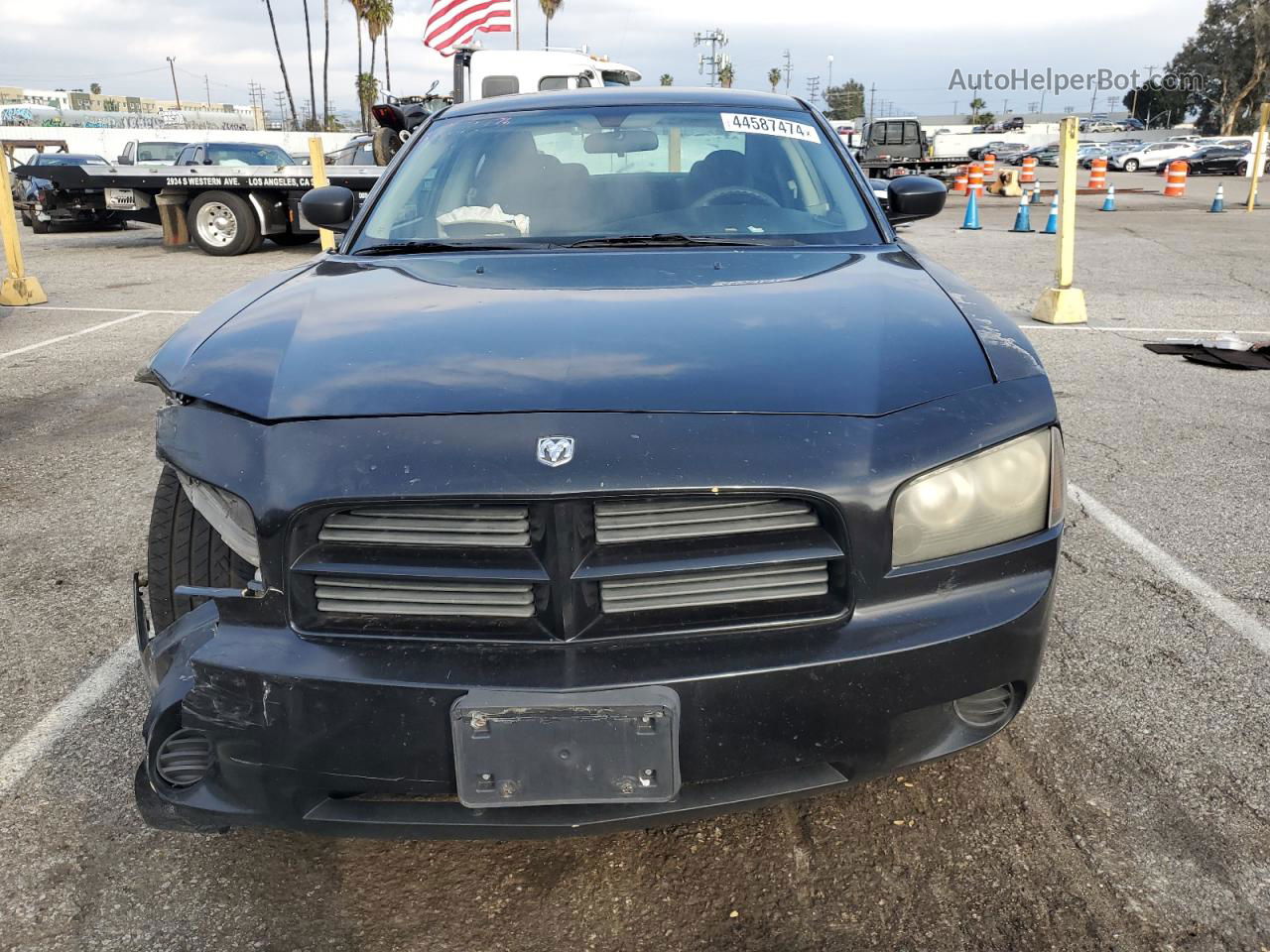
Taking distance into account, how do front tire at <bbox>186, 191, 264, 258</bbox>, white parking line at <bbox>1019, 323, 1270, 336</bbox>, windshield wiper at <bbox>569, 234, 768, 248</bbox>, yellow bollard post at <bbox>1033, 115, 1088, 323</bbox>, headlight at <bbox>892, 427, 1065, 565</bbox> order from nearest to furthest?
headlight at <bbox>892, 427, 1065, 565</bbox>
windshield wiper at <bbox>569, 234, 768, 248</bbox>
yellow bollard post at <bbox>1033, 115, 1088, 323</bbox>
white parking line at <bbox>1019, 323, 1270, 336</bbox>
front tire at <bbox>186, 191, 264, 258</bbox>

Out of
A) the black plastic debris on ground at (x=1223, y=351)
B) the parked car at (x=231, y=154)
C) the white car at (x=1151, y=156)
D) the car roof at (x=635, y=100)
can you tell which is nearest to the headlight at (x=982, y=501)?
the car roof at (x=635, y=100)

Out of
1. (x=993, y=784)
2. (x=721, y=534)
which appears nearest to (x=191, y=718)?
(x=721, y=534)

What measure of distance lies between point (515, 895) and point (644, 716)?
63 cm

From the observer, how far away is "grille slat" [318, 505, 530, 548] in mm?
1675

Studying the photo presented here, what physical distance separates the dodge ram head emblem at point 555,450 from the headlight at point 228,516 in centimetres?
51

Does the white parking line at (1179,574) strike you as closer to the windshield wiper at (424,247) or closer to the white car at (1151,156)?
the windshield wiper at (424,247)

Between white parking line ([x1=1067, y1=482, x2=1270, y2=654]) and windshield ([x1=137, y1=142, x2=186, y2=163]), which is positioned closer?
white parking line ([x1=1067, y1=482, x2=1270, y2=654])

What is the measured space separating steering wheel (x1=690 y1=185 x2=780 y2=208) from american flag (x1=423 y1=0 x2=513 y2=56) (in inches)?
528

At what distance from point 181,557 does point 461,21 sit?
49.1ft

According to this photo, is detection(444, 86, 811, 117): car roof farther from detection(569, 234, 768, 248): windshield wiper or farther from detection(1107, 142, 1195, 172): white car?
detection(1107, 142, 1195, 172): white car

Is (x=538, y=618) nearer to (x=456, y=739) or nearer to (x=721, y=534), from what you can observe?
(x=456, y=739)

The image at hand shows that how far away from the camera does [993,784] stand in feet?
7.59

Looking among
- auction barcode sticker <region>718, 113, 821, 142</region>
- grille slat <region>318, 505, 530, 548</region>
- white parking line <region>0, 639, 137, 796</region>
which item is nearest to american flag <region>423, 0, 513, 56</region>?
auction barcode sticker <region>718, 113, 821, 142</region>

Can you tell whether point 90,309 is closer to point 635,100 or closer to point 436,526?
point 635,100
